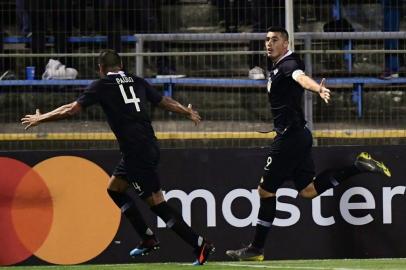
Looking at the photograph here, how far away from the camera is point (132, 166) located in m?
9.73

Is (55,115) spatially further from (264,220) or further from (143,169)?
(264,220)

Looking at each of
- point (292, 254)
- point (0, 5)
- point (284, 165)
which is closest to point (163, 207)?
point (284, 165)

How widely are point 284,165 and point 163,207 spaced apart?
127cm

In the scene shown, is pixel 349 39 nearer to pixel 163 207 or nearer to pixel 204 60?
pixel 204 60

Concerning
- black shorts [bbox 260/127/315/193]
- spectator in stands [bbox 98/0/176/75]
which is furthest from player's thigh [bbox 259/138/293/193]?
spectator in stands [bbox 98/0/176/75]

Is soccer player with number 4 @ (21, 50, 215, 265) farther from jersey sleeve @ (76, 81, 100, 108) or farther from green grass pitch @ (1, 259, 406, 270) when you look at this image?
green grass pitch @ (1, 259, 406, 270)

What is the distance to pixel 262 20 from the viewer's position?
1207cm

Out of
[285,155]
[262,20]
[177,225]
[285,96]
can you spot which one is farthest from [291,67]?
[262,20]

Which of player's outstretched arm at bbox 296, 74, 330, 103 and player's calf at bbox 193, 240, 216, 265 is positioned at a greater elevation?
player's outstretched arm at bbox 296, 74, 330, 103

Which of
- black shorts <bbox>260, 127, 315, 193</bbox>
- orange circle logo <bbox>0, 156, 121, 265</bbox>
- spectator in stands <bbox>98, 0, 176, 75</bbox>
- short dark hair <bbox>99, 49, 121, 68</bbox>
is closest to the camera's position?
short dark hair <bbox>99, 49, 121, 68</bbox>

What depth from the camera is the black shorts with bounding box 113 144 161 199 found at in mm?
9688

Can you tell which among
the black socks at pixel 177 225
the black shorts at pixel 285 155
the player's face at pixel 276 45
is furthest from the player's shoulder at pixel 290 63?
the black socks at pixel 177 225

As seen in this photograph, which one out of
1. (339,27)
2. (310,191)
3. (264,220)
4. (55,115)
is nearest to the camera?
(55,115)

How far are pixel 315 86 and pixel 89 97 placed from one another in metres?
2.26
